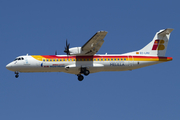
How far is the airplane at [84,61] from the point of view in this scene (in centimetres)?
3083

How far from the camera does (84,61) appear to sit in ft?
103

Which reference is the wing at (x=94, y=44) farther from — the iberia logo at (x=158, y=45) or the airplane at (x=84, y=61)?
the iberia logo at (x=158, y=45)

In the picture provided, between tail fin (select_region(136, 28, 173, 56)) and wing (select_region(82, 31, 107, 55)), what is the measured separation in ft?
16.6

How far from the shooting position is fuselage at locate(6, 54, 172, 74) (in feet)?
101

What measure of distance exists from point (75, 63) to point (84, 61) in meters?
0.99

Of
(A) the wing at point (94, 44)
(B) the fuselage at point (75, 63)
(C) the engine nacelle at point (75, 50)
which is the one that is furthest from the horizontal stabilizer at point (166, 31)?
(C) the engine nacelle at point (75, 50)

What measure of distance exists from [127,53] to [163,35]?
181 inches

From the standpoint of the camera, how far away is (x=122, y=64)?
31.6 meters

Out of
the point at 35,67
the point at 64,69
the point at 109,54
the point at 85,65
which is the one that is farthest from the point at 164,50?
the point at 35,67

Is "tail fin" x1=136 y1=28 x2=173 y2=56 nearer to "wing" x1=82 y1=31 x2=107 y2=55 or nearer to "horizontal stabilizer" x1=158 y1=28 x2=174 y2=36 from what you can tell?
"horizontal stabilizer" x1=158 y1=28 x2=174 y2=36

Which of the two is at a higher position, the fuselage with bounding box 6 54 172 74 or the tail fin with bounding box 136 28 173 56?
the tail fin with bounding box 136 28 173 56

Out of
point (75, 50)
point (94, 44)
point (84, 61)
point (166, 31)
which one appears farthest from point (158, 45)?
point (75, 50)

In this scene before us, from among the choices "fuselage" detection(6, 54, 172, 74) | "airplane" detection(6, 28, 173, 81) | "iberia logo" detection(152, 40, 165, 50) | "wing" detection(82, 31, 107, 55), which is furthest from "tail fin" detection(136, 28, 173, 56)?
"wing" detection(82, 31, 107, 55)

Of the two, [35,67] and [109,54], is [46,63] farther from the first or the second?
[109,54]
